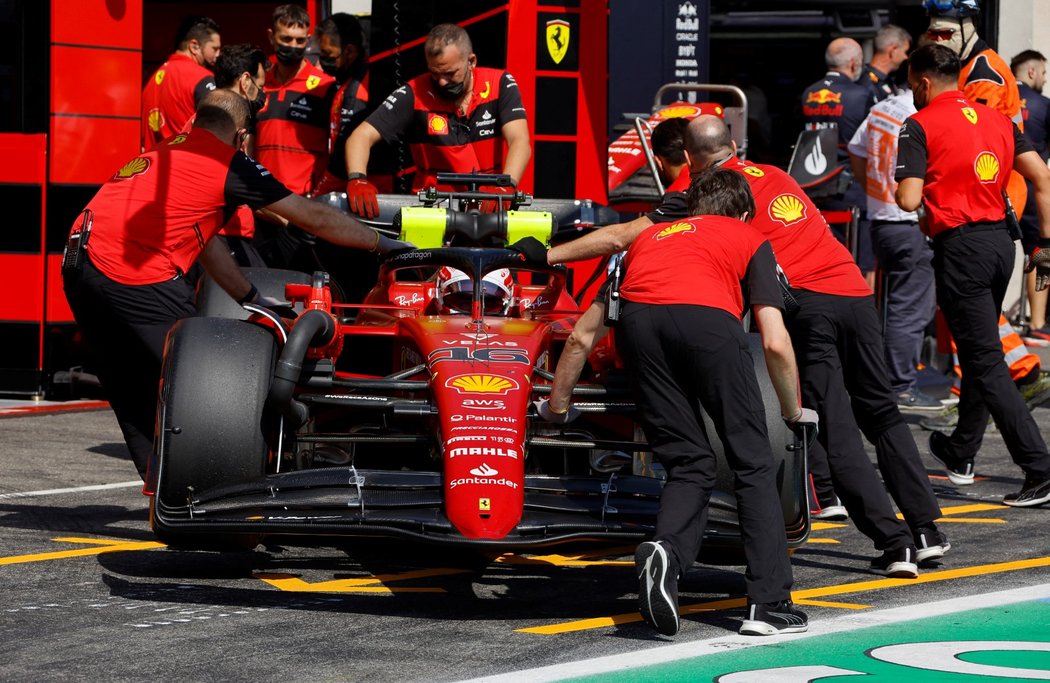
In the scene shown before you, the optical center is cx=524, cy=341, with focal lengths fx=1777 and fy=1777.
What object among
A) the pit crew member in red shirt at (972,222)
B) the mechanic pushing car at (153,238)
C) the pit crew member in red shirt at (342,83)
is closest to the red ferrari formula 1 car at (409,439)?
the mechanic pushing car at (153,238)

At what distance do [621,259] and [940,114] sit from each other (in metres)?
3.00

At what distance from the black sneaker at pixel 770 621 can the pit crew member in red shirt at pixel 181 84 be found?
619 cm

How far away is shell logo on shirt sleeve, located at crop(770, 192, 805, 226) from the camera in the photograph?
283 inches

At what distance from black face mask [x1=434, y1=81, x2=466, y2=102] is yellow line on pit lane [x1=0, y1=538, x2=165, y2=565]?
10.6 feet

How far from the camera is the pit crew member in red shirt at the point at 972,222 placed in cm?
848

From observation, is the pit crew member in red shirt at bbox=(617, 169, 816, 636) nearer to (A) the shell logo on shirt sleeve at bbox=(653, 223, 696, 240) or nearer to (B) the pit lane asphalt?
(A) the shell logo on shirt sleeve at bbox=(653, 223, 696, 240)

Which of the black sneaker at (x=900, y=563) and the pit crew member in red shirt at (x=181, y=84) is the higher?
the pit crew member in red shirt at (x=181, y=84)

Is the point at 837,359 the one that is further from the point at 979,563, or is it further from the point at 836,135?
the point at 836,135

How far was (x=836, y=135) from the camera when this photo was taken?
507 inches

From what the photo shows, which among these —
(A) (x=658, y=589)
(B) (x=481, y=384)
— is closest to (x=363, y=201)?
(B) (x=481, y=384)

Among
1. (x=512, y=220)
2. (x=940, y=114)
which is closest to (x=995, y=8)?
(x=940, y=114)

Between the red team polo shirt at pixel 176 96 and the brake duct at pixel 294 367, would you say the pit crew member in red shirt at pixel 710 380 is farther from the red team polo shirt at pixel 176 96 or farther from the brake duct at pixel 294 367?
the red team polo shirt at pixel 176 96

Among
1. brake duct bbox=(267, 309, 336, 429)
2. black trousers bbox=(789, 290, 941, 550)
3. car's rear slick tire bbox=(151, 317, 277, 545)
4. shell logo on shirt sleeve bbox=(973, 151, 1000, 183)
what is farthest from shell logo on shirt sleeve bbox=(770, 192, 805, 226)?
car's rear slick tire bbox=(151, 317, 277, 545)

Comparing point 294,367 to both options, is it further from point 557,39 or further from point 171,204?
point 557,39
